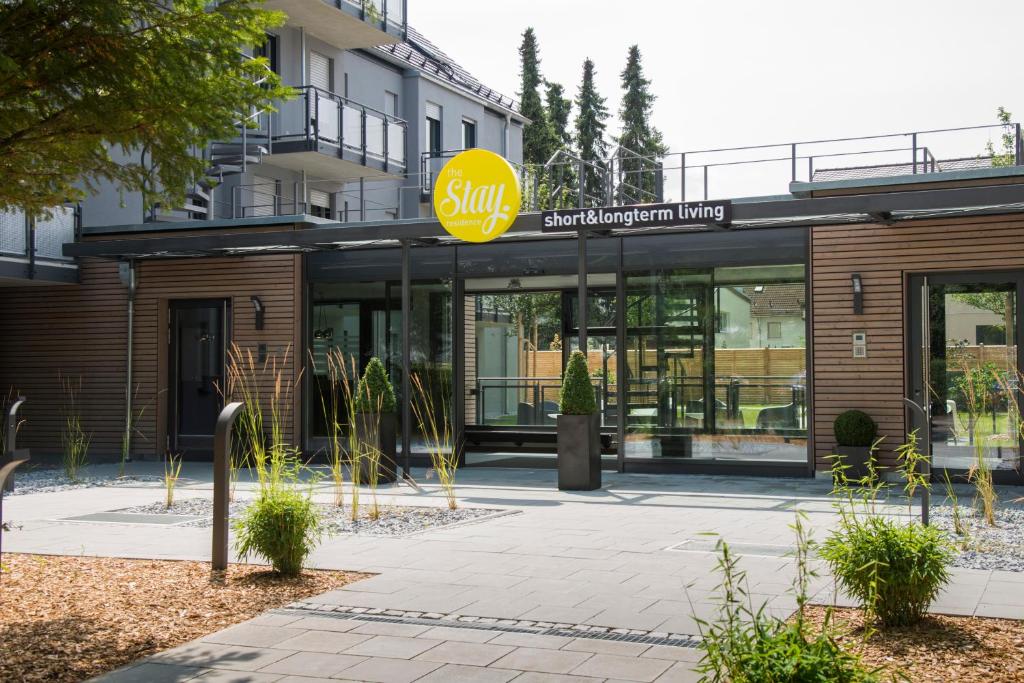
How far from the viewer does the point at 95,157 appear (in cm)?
614

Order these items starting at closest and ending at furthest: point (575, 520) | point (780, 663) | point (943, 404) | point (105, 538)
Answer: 1. point (780, 663)
2. point (105, 538)
3. point (575, 520)
4. point (943, 404)

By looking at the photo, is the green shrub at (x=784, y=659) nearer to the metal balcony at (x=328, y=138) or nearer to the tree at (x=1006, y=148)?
the tree at (x=1006, y=148)

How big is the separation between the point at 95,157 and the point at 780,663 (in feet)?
15.2

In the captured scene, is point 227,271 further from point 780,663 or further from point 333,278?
point 780,663

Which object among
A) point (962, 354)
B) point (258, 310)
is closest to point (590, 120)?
point (258, 310)

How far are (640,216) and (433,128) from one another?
52.5 ft

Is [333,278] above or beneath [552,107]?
beneath

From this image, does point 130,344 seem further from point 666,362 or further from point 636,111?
point 636,111

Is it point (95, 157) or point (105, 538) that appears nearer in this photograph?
point (95, 157)

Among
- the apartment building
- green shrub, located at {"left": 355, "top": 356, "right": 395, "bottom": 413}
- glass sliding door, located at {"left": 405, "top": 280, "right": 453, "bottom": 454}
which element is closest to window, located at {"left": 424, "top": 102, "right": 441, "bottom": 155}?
the apartment building

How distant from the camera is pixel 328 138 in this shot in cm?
2014

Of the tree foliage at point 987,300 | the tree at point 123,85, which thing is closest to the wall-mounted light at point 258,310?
the tree foliage at point 987,300

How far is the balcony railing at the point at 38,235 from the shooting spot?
1520 cm

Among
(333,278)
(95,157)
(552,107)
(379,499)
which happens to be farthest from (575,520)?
(552,107)
